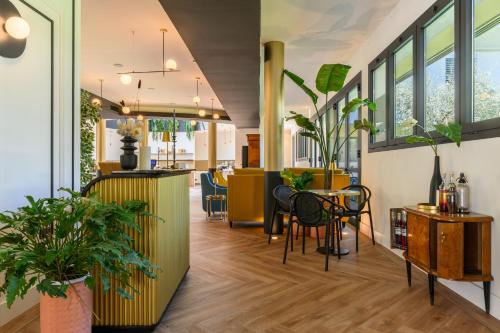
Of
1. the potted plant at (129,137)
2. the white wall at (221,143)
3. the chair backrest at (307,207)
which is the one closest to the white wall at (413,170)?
the chair backrest at (307,207)

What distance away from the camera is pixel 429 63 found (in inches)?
141

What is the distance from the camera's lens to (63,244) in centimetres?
180

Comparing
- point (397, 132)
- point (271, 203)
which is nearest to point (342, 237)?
point (271, 203)

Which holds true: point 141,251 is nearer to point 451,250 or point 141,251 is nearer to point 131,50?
point 451,250

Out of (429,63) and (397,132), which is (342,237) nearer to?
(397,132)

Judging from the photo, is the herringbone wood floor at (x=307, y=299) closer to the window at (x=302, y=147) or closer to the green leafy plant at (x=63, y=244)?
the green leafy plant at (x=63, y=244)

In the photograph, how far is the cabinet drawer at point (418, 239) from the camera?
2.60 metres

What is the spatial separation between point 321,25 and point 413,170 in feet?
8.01

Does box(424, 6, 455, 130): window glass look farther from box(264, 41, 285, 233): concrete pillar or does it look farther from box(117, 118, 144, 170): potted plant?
box(117, 118, 144, 170): potted plant

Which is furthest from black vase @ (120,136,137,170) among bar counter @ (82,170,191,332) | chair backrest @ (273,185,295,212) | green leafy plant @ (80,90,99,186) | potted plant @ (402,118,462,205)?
potted plant @ (402,118,462,205)

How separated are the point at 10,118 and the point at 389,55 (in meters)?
4.23

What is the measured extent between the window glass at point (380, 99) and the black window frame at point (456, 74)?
27 centimetres

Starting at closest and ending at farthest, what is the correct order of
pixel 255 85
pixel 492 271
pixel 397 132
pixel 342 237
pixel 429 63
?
1. pixel 492 271
2. pixel 429 63
3. pixel 397 132
4. pixel 342 237
5. pixel 255 85

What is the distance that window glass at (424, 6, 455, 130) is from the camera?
3.14 m
